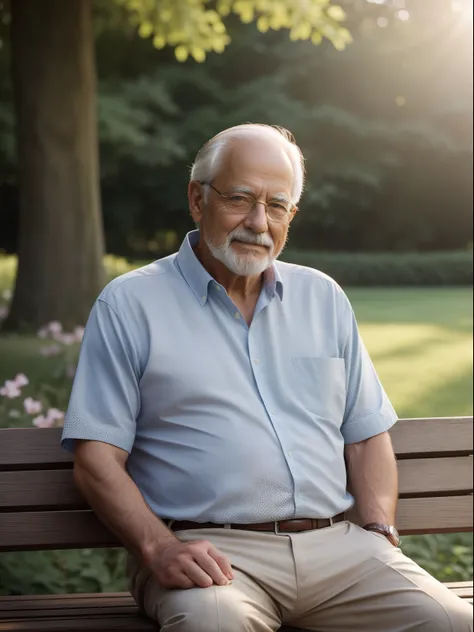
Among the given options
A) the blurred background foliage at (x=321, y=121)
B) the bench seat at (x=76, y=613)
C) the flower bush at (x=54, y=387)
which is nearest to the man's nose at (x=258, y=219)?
the bench seat at (x=76, y=613)

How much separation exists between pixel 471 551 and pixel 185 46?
3.97m

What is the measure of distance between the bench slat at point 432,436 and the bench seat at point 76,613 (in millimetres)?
434

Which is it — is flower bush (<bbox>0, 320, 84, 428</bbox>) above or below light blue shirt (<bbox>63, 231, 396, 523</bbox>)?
below

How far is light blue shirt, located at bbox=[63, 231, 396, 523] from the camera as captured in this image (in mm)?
2686

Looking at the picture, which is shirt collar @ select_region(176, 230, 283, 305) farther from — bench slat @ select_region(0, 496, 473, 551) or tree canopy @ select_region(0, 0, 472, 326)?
tree canopy @ select_region(0, 0, 472, 326)

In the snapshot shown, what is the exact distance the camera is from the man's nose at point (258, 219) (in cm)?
288

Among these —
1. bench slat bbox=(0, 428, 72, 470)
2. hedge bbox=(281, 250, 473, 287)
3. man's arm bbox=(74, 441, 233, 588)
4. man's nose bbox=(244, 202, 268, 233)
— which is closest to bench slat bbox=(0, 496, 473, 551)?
bench slat bbox=(0, 428, 72, 470)

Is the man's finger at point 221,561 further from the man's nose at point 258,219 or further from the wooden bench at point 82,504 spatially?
the man's nose at point 258,219

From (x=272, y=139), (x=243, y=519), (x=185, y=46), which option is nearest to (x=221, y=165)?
(x=272, y=139)

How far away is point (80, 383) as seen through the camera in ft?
8.80

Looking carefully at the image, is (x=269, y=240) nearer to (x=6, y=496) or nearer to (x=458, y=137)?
(x=6, y=496)

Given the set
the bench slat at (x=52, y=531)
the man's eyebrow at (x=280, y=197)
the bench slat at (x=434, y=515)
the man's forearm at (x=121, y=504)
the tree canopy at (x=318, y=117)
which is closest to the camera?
the man's forearm at (x=121, y=504)

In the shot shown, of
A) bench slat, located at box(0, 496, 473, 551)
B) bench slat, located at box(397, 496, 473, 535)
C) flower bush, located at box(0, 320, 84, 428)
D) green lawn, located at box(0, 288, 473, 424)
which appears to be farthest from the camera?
green lawn, located at box(0, 288, 473, 424)

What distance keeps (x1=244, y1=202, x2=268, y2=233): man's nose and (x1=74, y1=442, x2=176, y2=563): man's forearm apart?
74cm
